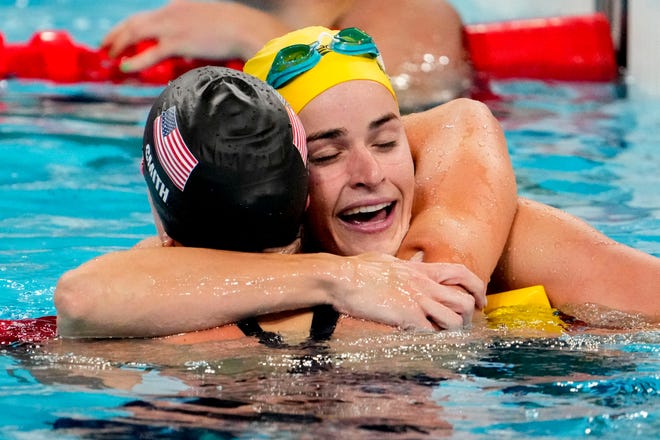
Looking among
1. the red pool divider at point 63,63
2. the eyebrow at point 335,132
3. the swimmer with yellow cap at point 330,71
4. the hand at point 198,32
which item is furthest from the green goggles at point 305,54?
the red pool divider at point 63,63

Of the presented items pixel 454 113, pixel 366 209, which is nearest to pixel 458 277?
pixel 366 209

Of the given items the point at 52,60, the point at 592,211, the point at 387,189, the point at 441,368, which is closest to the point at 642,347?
the point at 441,368

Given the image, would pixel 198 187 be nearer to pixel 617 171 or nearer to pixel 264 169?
pixel 264 169

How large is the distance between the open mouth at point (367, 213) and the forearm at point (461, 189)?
4.6 inches

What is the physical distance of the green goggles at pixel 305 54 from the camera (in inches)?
154

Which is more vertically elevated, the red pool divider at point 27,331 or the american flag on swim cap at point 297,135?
the american flag on swim cap at point 297,135

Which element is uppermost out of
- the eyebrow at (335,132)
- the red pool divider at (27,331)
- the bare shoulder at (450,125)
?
the eyebrow at (335,132)

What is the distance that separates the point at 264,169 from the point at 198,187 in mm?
193

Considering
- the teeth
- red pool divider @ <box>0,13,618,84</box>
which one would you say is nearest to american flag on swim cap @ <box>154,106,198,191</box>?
the teeth

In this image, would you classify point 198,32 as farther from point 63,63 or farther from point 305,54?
point 305,54

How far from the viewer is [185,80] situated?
340cm

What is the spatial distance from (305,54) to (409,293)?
103cm

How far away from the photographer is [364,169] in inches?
146

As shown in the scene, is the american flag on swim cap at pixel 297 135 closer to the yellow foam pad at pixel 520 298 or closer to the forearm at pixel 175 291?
the forearm at pixel 175 291
